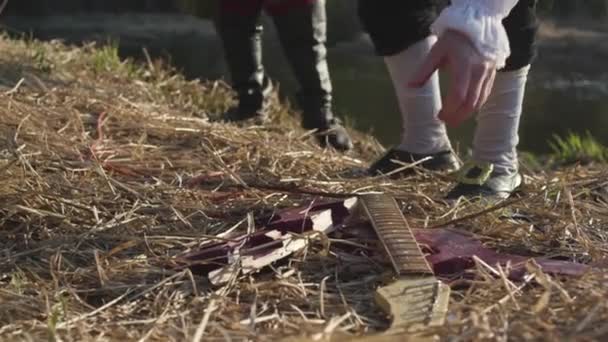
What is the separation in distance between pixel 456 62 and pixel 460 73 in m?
0.02

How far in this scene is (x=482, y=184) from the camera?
163 cm

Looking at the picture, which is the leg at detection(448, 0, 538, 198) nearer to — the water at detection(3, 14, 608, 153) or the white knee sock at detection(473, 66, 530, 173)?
the white knee sock at detection(473, 66, 530, 173)

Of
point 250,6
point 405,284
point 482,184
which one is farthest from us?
point 250,6

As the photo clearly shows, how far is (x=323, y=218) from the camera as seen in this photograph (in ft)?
4.23

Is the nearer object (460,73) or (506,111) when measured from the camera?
(460,73)

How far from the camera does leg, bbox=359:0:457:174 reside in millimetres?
1787

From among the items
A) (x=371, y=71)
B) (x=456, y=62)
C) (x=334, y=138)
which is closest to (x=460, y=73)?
(x=456, y=62)

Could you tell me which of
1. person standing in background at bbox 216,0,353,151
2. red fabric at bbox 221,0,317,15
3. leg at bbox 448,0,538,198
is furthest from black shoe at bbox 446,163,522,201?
red fabric at bbox 221,0,317,15

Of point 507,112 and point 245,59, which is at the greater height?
point 507,112

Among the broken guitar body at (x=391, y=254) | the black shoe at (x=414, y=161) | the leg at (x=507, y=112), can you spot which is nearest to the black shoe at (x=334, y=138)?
the black shoe at (x=414, y=161)

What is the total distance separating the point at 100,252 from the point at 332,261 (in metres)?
0.27

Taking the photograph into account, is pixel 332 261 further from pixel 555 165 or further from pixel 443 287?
pixel 555 165

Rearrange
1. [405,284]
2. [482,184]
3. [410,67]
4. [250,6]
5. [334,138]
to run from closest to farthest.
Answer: [405,284] < [482,184] < [410,67] < [334,138] < [250,6]

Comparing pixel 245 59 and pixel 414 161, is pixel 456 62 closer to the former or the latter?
pixel 414 161
